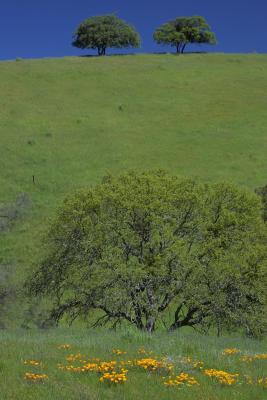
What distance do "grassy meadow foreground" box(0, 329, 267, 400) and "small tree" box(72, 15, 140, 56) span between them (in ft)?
273

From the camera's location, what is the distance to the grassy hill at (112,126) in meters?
A: 42.8

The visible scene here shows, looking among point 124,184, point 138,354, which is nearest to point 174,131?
point 124,184

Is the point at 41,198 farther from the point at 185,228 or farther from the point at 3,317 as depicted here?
the point at 185,228

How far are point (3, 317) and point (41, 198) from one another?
16.5 metres

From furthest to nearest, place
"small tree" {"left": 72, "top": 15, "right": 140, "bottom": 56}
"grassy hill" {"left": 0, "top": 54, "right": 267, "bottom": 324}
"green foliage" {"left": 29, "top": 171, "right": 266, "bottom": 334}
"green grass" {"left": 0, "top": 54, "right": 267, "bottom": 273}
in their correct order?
1. "small tree" {"left": 72, "top": 15, "right": 140, "bottom": 56}
2. "green grass" {"left": 0, "top": 54, "right": 267, "bottom": 273}
3. "grassy hill" {"left": 0, "top": 54, "right": 267, "bottom": 324}
4. "green foliage" {"left": 29, "top": 171, "right": 266, "bottom": 334}

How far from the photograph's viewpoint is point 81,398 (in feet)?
27.2

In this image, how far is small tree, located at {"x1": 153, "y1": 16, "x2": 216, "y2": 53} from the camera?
92.0 m

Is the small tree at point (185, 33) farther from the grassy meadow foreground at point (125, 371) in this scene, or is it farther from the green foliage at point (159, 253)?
the grassy meadow foreground at point (125, 371)

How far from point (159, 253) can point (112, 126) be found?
35155 mm

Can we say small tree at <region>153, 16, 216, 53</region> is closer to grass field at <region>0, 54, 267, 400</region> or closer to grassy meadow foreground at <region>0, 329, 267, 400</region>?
grass field at <region>0, 54, 267, 400</region>

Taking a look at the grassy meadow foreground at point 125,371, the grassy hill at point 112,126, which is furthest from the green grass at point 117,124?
the grassy meadow foreground at point 125,371

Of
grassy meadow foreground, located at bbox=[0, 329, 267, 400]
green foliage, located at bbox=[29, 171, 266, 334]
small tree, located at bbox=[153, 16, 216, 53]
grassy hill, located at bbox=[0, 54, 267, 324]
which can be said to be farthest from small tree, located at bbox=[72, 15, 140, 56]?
grassy meadow foreground, located at bbox=[0, 329, 267, 400]

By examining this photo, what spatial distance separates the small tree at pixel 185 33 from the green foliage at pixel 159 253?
73592 mm

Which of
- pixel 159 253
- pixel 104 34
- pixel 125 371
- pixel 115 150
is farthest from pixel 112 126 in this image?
pixel 125 371
